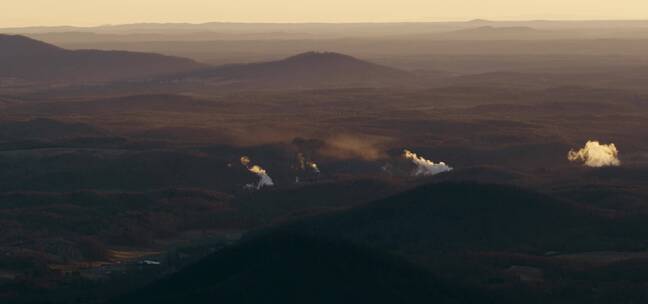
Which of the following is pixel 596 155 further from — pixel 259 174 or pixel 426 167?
pixel 259 174

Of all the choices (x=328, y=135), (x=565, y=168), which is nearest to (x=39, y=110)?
(x=328, y=135)

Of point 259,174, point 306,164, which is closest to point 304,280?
point 259,174

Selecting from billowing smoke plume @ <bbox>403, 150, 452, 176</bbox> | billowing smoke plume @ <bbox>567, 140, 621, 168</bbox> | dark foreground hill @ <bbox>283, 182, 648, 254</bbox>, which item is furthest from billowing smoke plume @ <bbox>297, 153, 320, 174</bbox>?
dark foreground hill @ <bbox>283, 182, 648, 254</bbox>

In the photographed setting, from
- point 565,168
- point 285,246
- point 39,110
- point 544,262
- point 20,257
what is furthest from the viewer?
point 39,110

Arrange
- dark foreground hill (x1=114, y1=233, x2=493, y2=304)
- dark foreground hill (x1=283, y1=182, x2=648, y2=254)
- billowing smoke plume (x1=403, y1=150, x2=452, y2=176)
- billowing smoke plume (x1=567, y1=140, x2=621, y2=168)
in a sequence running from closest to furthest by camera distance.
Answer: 1. dark foreground hill (x1=114, y1=233, x2=493, y2=304)
2. dark foreground hill (x1=283, y1=182, x2=648, y2=254)
3. billowing smoke plume (x1=403, y1=150, x2=452, y2=176)
4. billowing smoke plume (x1=567, y1=140, x2=621, y2=168)

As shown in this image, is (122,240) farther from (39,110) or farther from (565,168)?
(39,110)

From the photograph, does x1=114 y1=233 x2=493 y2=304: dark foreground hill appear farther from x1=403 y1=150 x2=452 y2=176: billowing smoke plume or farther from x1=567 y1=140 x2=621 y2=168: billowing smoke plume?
x1=567 y1=140 x2=621 y2=168: billowing smoke plume
